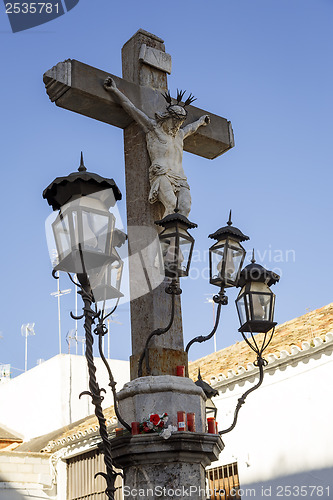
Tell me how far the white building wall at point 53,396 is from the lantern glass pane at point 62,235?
46.9ft

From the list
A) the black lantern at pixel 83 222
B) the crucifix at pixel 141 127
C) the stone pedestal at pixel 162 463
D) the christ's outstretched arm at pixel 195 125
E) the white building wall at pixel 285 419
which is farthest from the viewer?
the white building wall at pixel 285 419

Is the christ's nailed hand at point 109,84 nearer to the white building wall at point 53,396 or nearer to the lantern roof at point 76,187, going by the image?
the lantern roof at point 76,187

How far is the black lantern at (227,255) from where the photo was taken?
16.4 feet

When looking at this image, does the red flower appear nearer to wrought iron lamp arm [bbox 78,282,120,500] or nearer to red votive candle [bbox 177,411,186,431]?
red votive candle [bbox 177,411,186,431]

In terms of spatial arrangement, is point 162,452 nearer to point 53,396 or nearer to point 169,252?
point 169,252

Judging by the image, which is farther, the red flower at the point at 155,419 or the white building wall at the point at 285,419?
the white building wall at the point at 285,419

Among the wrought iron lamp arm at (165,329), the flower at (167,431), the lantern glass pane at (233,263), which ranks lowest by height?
the flower at (167,431)

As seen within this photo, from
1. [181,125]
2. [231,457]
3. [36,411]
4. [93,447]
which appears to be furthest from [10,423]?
[181,125]

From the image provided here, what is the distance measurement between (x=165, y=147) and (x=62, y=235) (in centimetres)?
155

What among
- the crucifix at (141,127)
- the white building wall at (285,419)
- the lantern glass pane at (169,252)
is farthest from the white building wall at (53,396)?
the lantern glass pane at (169,252)

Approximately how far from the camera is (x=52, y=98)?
561 centimetres

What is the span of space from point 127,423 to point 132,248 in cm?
127

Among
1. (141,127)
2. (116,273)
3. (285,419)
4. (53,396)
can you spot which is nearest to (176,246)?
(116,273)

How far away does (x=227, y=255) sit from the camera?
197 inches
